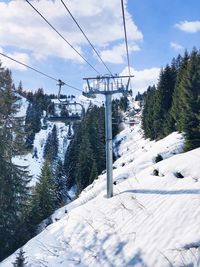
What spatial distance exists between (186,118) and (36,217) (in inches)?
600

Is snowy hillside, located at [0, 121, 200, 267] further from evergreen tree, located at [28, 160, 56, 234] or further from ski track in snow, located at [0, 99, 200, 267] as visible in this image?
evergreen tree, located at [28, 160, 56, 234]

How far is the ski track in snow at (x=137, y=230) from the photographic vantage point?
29.8ft

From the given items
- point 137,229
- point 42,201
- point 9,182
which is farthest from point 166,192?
point 42,201

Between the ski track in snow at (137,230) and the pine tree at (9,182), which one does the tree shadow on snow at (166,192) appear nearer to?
the ski track in snow at (137,230)

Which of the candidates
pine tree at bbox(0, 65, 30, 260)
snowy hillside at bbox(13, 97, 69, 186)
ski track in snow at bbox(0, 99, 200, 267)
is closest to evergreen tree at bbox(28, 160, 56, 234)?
pine tree at bbox(0, 65, 30, 260)

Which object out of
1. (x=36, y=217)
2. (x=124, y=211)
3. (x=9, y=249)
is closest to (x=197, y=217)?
(x=124, y=211)

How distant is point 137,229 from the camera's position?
10.9 meters

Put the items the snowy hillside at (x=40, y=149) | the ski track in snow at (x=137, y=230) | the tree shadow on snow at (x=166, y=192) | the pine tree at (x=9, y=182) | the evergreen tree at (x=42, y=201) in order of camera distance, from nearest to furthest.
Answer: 1. the ski track in snow at (x=137, y=230)
2. the tree shadow on snow at (x=166, y=192)
3. the pine tree at (x=9, y=182)
4. the evergreen tree at (x=42, y=201)
5. the snowy hillside at (x=40, y=149)

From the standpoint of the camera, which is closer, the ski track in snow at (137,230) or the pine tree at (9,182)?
the ski track in snow at (137,230)

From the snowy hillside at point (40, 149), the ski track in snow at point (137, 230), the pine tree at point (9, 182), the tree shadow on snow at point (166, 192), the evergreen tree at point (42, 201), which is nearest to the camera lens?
the ski track in snow at point (137, 230)

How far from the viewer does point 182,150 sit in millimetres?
31000

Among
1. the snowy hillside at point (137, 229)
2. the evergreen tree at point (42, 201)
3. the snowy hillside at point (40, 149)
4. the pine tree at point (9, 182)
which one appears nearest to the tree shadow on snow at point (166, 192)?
the snowy hillside at point (137, 229)

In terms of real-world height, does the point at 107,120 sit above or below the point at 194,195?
above

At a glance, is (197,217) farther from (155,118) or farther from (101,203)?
(155,118)
